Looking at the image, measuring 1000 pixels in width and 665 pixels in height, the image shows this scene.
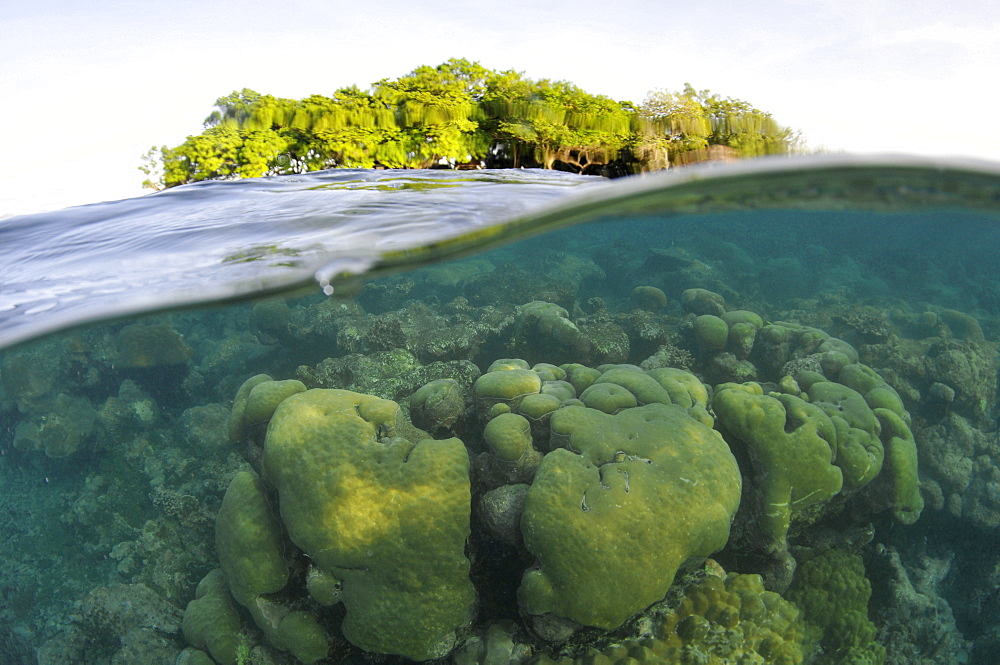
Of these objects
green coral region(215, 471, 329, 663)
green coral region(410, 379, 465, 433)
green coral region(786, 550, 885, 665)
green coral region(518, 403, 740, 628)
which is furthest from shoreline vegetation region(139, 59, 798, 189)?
green coral region(215, 471, 329, 663)

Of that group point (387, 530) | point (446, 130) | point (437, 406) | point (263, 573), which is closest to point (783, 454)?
point (437, 406)

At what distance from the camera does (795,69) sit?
5.89 metres

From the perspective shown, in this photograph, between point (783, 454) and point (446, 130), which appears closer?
point (783, 454)

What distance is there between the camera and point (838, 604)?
559cm

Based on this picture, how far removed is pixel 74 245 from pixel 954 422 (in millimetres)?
13177

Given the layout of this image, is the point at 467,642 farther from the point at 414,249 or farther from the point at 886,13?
the point at 886,13

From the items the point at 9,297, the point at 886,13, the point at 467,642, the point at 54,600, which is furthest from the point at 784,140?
the point at 54,600

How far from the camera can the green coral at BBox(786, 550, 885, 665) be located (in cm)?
551

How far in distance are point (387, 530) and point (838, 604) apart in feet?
17.6

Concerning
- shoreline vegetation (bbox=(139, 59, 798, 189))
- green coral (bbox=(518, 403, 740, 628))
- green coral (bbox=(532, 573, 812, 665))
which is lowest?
green coral (bbox=(532, 573, 812, 665))

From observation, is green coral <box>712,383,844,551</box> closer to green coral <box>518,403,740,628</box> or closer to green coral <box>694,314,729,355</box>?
green coral <box>518,403,740,628</box>

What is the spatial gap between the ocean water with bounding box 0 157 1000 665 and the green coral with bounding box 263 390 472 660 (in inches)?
1.2

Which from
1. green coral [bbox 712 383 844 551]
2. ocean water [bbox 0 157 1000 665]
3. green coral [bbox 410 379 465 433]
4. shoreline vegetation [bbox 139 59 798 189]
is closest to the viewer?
ocean water [bbox 0 157 1000 665]

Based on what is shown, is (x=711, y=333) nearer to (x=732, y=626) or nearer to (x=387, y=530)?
(x=732, y=626)
